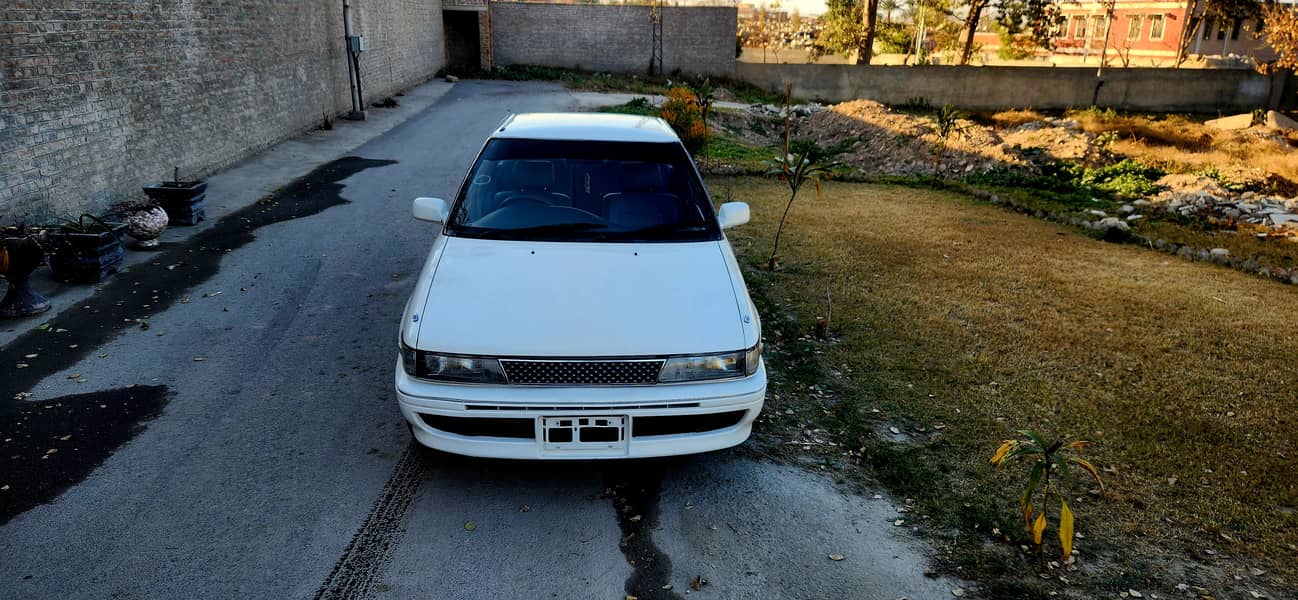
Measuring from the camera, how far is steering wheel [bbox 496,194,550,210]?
4723mm

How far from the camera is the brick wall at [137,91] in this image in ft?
23.4

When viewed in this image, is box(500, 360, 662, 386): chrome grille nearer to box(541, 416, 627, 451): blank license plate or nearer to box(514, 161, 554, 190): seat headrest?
box(541, 416, 627, 451): blank license plate

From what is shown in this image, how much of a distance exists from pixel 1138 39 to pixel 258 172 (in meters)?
55.6

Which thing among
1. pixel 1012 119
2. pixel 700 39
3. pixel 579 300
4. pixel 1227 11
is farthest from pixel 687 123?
pixel 1227 11

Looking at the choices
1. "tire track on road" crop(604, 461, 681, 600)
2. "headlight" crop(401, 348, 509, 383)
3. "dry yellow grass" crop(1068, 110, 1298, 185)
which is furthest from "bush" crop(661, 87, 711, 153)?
"headlight" crop(401, 348, 509, 383)

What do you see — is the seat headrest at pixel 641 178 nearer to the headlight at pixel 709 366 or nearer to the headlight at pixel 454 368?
the headlight at pixel 709 366

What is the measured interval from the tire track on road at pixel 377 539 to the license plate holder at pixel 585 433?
0.81 meters

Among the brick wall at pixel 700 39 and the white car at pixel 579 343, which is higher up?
the brick wall at pixel 700 39

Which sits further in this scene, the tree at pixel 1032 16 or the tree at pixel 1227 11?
the tree at pixel 1227 11

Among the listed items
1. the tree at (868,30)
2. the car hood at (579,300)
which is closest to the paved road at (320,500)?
the car hood at (579,300)

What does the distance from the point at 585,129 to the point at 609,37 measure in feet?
98.2

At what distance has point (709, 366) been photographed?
3.62 m

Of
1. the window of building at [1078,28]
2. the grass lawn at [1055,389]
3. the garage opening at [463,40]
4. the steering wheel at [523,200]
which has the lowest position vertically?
the grass lawn at [1055,389]

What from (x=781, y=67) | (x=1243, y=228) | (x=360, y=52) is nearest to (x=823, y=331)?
(x=1243, y=228)
